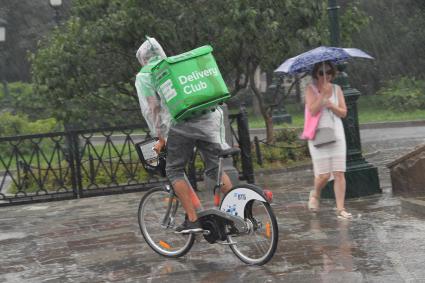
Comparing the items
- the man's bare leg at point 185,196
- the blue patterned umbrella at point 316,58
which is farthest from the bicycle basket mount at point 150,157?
the blue patterned umbrella at point 316,58

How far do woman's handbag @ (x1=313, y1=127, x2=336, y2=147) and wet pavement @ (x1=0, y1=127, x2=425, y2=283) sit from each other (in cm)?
83

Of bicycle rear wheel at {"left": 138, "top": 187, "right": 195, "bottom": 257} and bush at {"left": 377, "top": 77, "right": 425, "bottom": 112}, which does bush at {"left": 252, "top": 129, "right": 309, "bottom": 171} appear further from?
bush at {"left": 377, "top": 77, "right": 425, "bottom": 112}

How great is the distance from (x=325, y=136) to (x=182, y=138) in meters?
2.15

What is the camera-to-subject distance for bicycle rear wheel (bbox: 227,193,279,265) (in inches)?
→ 245

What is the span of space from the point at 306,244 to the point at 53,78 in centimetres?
903

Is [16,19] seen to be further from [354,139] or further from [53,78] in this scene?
[354,139]

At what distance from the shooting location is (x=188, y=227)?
6.75m

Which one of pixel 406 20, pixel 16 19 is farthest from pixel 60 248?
pixel 16 19

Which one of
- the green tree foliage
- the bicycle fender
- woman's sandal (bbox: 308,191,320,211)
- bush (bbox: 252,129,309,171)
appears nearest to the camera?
the bicycle fender

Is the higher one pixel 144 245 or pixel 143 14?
pixel 143 14

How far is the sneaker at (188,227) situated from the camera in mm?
6676

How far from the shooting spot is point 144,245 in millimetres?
7766

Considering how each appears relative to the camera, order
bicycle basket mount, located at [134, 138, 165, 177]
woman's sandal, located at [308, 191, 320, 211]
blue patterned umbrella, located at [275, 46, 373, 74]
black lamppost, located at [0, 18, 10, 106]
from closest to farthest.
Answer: bicycle basket mount, located at [134, 138, 165, 177], blue patterned umbrella, located at [275, 46, 373, 74], woman's sandal, located at [308, 191, 320, 211], black lamppost, located at [0, 18, 10, 106]

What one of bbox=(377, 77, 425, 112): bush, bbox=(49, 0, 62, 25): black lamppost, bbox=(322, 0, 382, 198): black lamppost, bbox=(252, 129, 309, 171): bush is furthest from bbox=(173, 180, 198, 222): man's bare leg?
bbox=(377, 77, 425, 112): bush
